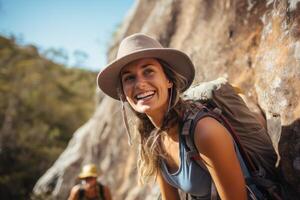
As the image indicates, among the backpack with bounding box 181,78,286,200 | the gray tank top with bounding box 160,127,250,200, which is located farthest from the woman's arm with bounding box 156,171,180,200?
the backpack with bounding box 181,78,286,200

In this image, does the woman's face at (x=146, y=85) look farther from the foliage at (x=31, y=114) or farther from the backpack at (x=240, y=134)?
the foliage at (x=31, y=114)

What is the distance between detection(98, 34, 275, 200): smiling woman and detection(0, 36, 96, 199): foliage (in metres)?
14.4

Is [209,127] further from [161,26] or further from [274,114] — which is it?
[161,26]

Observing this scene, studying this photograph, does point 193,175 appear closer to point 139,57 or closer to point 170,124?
point 170,124

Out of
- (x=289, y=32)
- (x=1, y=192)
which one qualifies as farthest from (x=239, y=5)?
(x=1, y=192)

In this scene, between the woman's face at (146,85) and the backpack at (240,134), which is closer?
the backpack at (240,134)

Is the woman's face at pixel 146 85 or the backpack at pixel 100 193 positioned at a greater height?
the woman's face at pixel 146 85

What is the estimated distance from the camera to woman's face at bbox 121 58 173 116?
7.21 ft

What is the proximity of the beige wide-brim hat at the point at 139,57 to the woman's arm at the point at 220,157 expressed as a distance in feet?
1.90

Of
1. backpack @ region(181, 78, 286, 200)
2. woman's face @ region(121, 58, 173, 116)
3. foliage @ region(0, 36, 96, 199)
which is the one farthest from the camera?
foliage @ region(0, 36, 96, 199)

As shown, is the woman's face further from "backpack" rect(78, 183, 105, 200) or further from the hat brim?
"backpack" rect(78, 183, 105, 200)

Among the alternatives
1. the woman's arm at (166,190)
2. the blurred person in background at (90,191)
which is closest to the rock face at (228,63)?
the blurred person in background at (90,191)

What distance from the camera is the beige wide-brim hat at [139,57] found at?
86.8 inches

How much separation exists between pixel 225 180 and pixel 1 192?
15.5 metres
